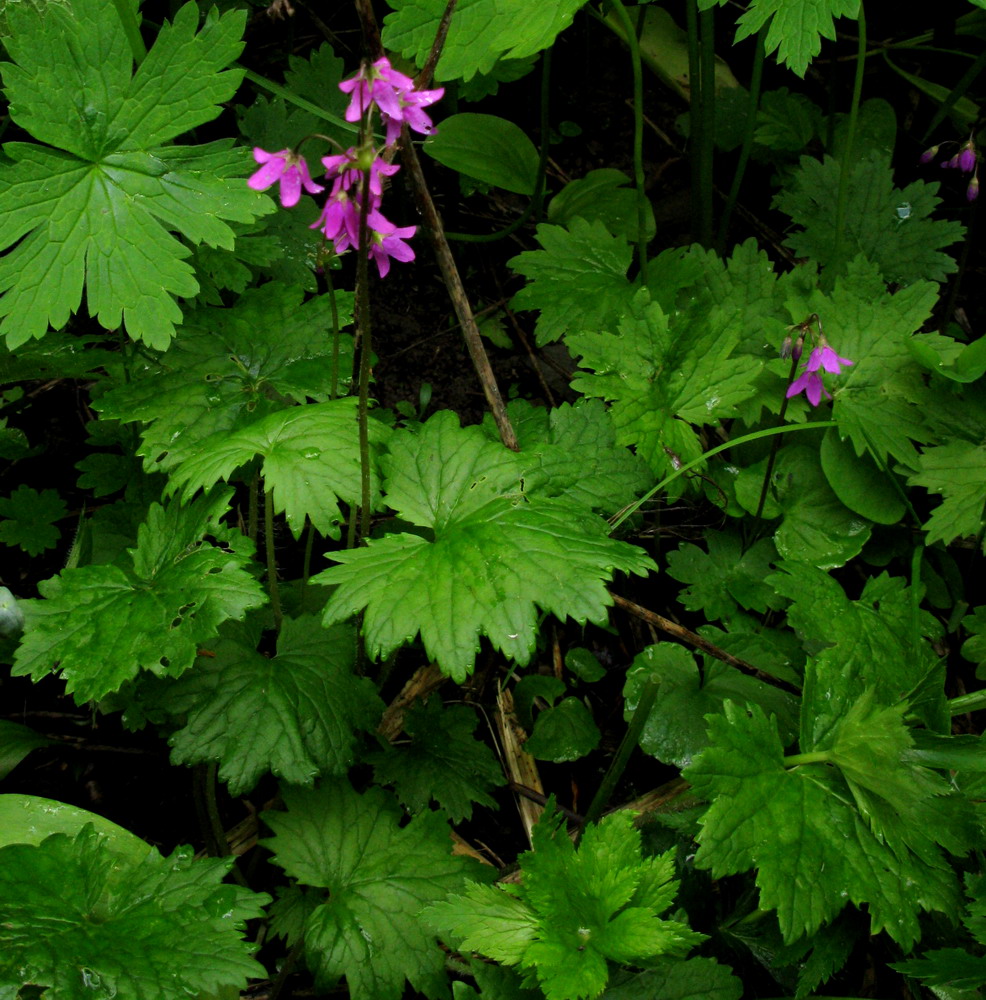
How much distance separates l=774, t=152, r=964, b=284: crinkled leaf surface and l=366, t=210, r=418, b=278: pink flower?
1.73 m

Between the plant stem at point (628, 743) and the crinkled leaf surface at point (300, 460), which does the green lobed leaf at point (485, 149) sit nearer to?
the crinkled leaf surface at point (300, 460)

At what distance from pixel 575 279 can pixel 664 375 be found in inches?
18.7

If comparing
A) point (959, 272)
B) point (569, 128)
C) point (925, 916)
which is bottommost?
point (925, 916)

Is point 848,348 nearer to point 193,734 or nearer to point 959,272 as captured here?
point 959,272

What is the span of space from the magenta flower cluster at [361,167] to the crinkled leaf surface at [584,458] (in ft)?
2.31

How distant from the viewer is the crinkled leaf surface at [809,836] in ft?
4.82

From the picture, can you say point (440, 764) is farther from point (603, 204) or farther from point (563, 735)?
point (603, 204)

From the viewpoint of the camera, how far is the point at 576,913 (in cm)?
143

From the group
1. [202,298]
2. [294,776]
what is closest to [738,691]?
[294,776]

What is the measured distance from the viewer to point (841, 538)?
2.22 m

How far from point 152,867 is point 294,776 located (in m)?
0.27

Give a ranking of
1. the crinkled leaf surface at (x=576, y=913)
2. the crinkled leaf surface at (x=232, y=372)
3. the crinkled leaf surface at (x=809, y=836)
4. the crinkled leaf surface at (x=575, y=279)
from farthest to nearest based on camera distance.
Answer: the crinkled leaf surface at (x=575, y=279), the crinkled leaf surface at (x=232, y=372), the crinkled leaf surface at (x=809, y=836), the crinkled leaf surface at (x=576, y=913)

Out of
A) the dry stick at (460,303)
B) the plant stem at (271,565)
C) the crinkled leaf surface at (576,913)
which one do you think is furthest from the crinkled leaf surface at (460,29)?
the crinkled leaf surface at (576,913)

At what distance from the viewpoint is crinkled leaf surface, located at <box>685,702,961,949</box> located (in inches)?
57.8
